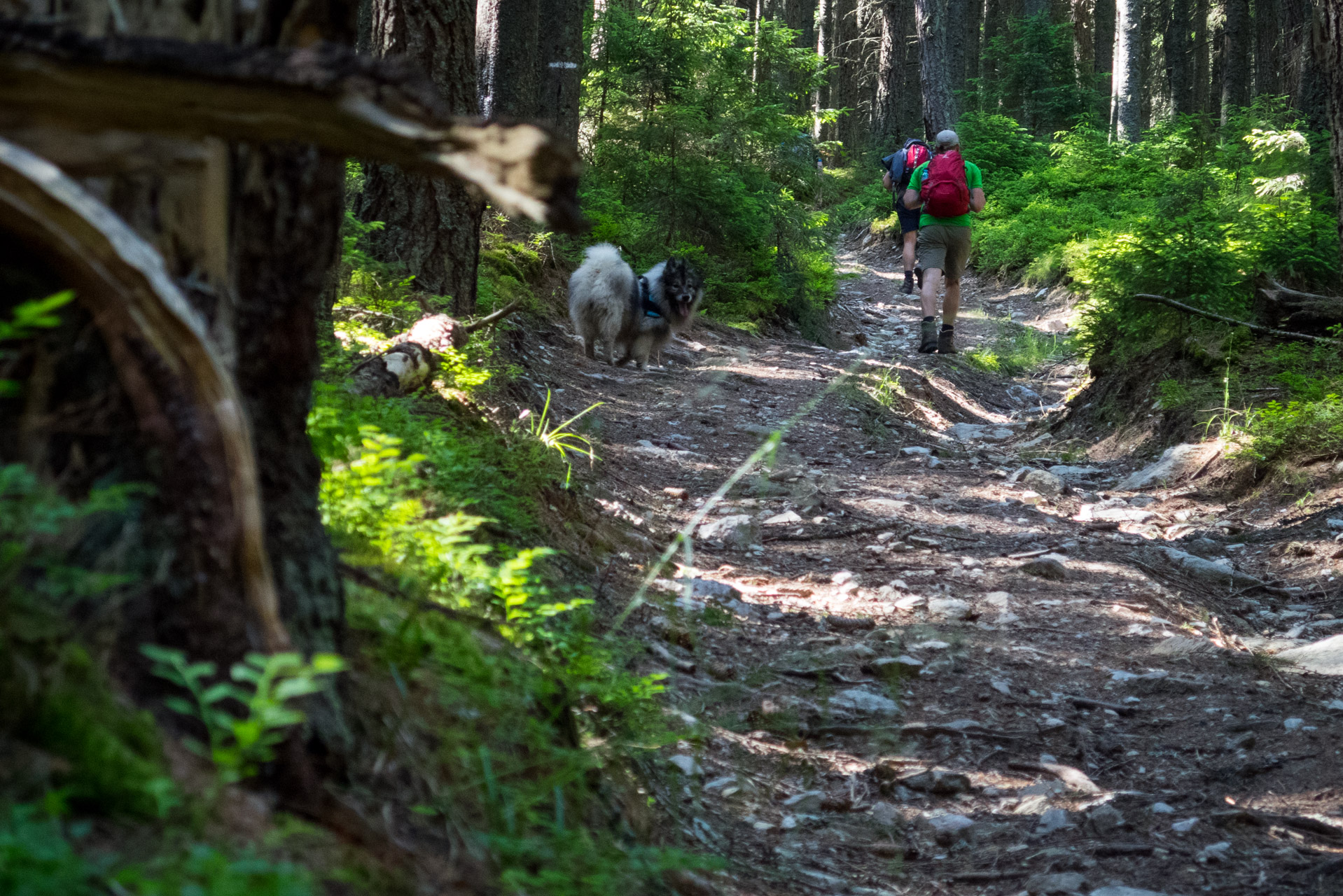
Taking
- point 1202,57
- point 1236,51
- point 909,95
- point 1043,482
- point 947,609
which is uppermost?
point 1202,57

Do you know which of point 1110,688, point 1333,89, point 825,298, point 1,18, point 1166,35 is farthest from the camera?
point 1166,35

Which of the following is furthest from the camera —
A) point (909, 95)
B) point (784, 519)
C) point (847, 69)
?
point (847, 69)

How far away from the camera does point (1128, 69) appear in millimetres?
19453

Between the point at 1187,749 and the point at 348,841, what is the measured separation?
10.5 feet

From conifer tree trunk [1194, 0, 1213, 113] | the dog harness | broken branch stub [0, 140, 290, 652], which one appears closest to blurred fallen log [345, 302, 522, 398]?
broken branch stub [0, 140, 290, 652]

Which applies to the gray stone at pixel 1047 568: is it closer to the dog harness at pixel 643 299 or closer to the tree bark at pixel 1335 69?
the tree bark at pixel 1335 69

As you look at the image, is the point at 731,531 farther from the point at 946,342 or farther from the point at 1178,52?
the point at 1178,52

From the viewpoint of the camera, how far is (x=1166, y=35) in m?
24.6

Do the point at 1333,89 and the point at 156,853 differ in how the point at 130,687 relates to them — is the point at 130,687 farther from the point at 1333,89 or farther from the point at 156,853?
the point at 1333,89

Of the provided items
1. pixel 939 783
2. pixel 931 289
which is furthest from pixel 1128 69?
pixel 939 783

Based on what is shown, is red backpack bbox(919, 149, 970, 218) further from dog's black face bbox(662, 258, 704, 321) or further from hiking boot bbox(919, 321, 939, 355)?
dog's black face bbox(662, 258, 704, 321)

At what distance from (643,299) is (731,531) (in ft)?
13.7

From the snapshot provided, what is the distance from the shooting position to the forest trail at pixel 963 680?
121 inches

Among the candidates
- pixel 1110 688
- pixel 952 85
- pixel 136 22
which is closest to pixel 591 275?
pixel 1110 688
